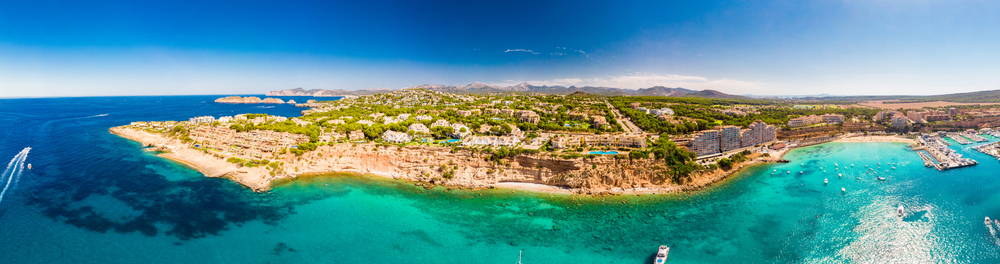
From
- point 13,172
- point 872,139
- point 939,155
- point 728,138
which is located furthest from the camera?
point 872,139

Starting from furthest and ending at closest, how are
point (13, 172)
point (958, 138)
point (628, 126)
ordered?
point (958, 138)
point (628, 126)
point (13, 172)

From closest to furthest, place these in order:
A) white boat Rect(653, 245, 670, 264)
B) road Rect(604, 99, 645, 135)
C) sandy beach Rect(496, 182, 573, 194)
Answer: white boat Rect(653, 245, 670, 264) < sandy beach Rect(496, 182, 573, 194) < road Rect(604, 99, 645, 135)

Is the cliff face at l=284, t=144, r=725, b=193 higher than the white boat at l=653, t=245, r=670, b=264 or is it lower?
higher

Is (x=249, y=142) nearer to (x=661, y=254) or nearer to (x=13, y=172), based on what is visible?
(x=13, y=172)

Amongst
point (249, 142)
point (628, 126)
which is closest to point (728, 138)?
point (628, 126)

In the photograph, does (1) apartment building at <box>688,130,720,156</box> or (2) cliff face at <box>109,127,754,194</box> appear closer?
(2) cliff face at <box>109,127,754,194</box>

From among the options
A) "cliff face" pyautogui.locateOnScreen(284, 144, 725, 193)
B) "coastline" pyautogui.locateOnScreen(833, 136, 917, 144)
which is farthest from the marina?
"cliff face" pyautogui.locateOnScreen(284, 144, 725, 193)

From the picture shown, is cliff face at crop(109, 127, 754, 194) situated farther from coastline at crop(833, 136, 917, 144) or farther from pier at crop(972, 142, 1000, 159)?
coastline at crop(833, 136, 917, 144)

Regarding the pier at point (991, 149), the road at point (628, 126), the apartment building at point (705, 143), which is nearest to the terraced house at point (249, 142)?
the road at point (628, 126)
